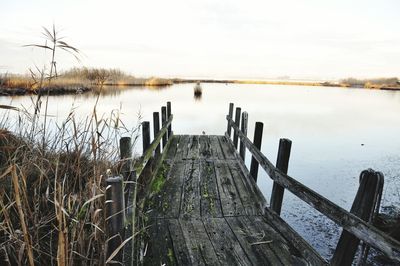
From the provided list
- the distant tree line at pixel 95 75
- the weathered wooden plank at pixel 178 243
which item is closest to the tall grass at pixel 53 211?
the distant tree line at pixel 95 75

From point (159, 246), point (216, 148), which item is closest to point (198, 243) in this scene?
point (159, 246)

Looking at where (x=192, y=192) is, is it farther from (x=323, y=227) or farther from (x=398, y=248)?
(x=398, y=248)

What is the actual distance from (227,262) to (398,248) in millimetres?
1751

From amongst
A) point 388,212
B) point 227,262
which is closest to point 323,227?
point 388,212

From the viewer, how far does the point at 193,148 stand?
799 cm

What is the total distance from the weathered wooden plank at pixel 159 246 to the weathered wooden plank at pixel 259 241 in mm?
900

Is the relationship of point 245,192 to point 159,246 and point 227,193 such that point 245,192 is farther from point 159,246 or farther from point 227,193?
point 159,246

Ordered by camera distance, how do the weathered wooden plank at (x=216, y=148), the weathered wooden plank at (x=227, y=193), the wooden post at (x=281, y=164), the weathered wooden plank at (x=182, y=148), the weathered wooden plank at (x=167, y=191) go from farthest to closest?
the weathered wooden plank at (x=216, y=148)
the weathered wooden plank at (x=182, y=148)
the weathered wooden plank at (x=227, y=193)
the weathered wooden plank at (x=167, y=191)
the wooden post at (x=281, y=164)

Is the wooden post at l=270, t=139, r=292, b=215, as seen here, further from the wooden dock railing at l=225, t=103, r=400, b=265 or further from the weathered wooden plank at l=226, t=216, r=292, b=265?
the weathered wooden plank at l=226, t=216, r=292, b=265

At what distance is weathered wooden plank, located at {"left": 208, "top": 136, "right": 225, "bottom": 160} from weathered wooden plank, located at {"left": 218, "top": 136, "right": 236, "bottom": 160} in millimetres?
110

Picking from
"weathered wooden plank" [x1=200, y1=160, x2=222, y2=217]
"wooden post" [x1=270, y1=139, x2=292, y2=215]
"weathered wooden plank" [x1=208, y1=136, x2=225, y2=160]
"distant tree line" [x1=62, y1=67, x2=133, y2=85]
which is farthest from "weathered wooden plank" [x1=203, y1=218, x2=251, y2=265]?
"weathered wooden plank" [x1=208, y1=136, x2=225, y2=160]

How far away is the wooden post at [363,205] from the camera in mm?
2021

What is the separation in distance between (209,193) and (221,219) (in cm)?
92

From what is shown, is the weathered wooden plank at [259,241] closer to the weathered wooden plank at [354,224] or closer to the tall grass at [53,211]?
the weathered wooden plank at [354,224]
